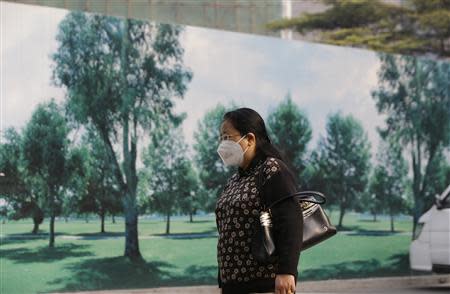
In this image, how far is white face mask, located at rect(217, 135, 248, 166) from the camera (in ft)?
14.6

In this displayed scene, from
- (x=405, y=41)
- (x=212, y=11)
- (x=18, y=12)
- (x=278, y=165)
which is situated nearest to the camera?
(x=278, y=165)

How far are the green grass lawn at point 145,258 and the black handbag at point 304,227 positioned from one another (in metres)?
7.66

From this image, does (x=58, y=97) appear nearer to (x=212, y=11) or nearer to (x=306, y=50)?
(x=306, y=50)

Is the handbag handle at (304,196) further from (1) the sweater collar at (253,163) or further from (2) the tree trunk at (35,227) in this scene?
(2) the tree trunk at (35,227)

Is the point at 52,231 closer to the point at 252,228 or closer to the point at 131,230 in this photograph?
the point at 131,230

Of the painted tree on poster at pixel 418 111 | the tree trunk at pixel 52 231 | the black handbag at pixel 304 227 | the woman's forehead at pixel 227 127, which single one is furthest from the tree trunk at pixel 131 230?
the woman's forehead at pixel 227 127

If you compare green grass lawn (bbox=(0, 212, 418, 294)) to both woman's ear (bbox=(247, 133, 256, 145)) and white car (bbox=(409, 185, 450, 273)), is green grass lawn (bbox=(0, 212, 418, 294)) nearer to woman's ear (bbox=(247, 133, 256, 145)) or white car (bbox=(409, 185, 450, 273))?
white car (bbox=(409, 185, 450, 273))

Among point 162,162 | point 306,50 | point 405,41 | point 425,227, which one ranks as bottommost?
point 425,227

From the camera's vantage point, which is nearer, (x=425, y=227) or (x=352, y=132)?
(x=425, y=227)

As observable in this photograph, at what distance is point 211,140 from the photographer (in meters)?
Answer: 13.6

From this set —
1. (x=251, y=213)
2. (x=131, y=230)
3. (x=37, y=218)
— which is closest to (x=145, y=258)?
(x=131, y=230)

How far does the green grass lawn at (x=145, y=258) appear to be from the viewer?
39.0ft

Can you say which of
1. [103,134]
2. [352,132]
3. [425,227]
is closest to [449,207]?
[425,227]

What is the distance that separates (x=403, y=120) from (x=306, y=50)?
2066 millimetres
